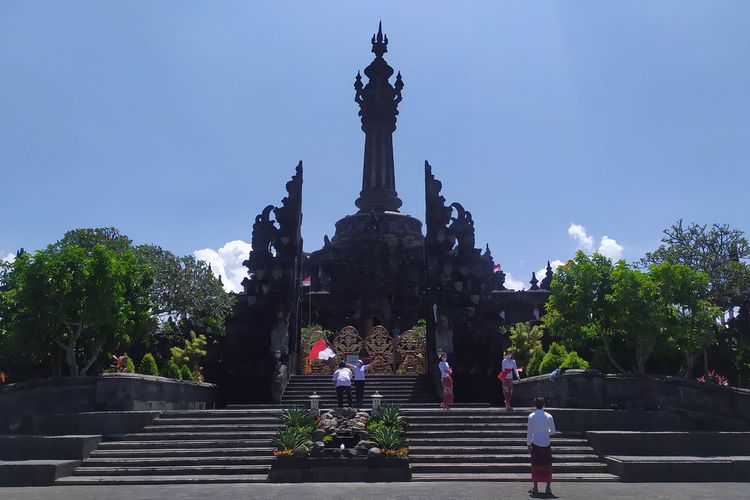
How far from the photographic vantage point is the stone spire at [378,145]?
169 feet

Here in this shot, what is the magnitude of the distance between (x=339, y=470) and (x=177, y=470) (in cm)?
396

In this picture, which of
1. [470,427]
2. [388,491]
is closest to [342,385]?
[470,427]

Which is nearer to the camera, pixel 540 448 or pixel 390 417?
pixel 540 448

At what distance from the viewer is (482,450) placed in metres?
14.9

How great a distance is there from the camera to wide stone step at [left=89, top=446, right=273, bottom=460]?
15.1m

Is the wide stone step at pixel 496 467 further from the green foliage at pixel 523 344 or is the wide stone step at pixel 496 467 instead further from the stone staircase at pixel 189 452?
the green foliage at pixel 523 344

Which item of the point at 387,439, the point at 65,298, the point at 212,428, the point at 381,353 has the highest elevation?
the point at 65,298

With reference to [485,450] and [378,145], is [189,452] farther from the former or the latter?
[378,145]

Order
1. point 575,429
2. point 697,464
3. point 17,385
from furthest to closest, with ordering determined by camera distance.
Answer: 1. point 17,385
2. point 575,429
3. point 697,464

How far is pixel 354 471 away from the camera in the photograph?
13109mm

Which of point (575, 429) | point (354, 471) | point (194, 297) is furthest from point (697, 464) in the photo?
point (194, 297)

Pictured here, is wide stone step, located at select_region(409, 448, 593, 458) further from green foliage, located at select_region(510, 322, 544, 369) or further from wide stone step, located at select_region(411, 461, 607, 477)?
green foliage, located at select_region(510, 322, 544, 369)

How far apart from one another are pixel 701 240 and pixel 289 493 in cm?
3511

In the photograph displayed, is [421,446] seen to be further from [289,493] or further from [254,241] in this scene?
[254,241]
